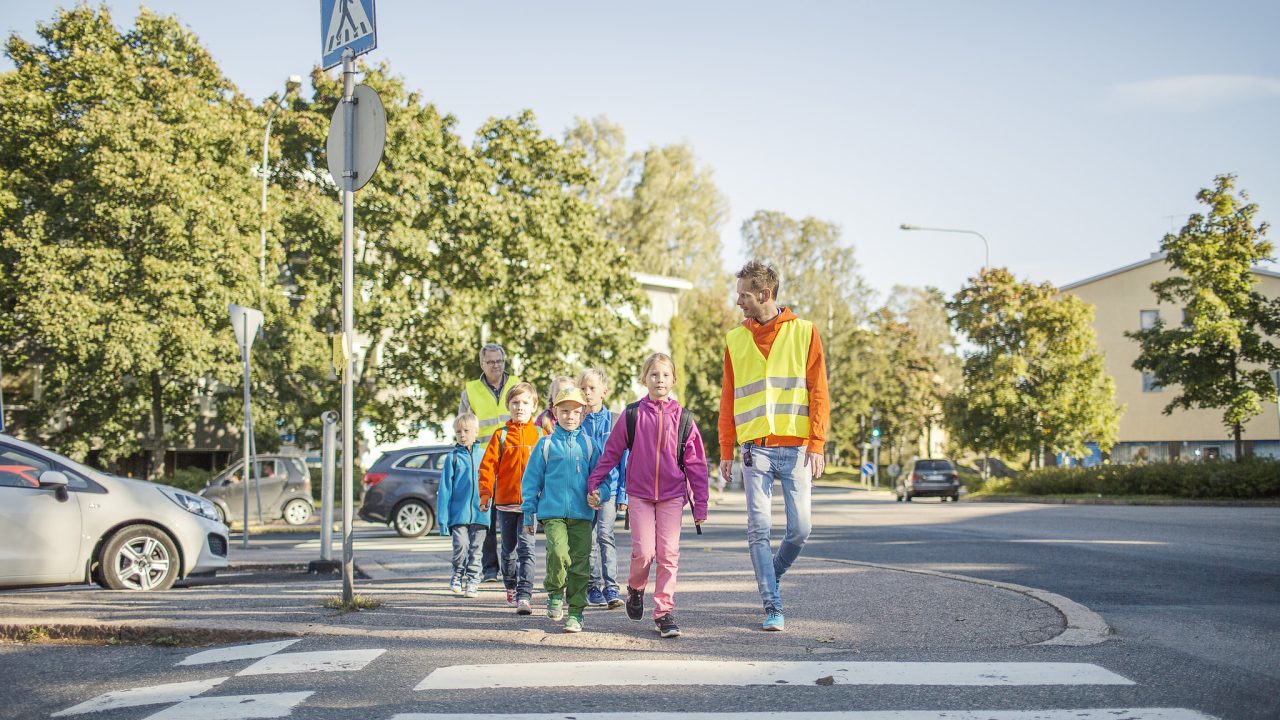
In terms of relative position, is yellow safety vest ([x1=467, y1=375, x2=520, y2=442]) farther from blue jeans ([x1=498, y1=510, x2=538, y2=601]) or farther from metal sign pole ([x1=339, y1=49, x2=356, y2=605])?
metal sign pole ([x1=339, y1=49, x2=356, y2=605])

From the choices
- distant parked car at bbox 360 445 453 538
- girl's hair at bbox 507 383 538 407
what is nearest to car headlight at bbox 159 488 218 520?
girl's hair at bbox 507 383 538 407

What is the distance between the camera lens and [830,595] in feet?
26.5

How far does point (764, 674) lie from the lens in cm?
519

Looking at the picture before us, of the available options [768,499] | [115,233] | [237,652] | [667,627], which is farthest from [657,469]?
[115,233]

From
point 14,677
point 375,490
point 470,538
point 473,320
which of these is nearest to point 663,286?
point 473,320

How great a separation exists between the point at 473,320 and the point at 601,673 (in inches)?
955

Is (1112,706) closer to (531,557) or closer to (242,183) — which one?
(531,557)

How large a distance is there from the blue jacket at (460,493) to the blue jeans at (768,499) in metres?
3.08

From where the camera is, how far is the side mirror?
8.90 meters

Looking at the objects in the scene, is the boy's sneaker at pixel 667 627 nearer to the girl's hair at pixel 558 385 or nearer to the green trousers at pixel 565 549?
the green trousers at pixel 565 549

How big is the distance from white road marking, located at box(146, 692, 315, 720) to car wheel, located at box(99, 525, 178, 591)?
4907 millimetres

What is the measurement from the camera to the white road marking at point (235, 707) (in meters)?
4.57

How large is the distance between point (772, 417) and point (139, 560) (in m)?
5.89

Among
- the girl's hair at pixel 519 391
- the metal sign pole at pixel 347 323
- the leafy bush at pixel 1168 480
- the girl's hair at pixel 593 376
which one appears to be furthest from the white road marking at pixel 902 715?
the leafy bush at pixel 1168 480
